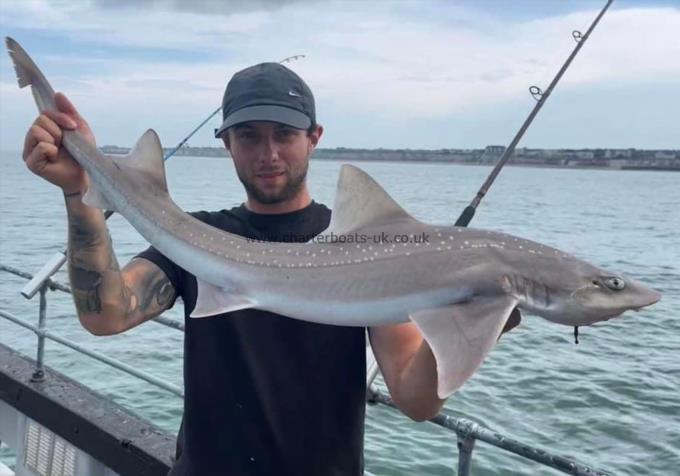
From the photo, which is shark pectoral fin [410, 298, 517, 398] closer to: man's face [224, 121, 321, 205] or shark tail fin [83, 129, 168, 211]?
man's face [224, 121, 321, 205]

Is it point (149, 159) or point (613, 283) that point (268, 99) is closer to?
point (149, 159)

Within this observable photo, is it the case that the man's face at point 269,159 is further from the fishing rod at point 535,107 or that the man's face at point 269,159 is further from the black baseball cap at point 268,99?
the fishing rod at point 535,107

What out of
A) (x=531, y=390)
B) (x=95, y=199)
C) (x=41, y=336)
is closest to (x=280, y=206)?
(x=95, y=199)

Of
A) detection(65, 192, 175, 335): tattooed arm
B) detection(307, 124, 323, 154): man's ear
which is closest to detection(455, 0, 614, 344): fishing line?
detection(307, 124, 323, 154): man's ear

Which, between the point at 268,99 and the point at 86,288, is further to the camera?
the point at 268,99

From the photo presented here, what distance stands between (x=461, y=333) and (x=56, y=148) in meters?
1.76

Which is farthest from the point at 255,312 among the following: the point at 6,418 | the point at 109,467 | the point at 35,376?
the point at 6,418

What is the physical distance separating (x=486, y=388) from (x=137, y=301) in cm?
773

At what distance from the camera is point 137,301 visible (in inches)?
118

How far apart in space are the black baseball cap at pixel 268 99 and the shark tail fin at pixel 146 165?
320 millimetres

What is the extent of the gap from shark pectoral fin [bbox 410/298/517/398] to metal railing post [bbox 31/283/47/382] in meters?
3.28

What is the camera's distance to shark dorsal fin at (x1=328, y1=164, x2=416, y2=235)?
106 inches

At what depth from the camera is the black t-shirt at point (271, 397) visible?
281 centimetres

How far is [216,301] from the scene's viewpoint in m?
2.70
